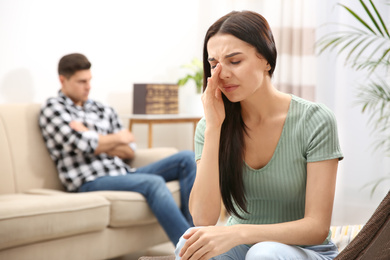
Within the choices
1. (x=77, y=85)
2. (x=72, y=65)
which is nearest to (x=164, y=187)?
(x=77, y=85)

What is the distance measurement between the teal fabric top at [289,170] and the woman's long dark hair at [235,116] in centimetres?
3

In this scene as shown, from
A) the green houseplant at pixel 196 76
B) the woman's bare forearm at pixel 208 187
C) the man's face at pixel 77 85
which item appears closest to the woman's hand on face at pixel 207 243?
the woman's bare forearm at pixel 208 187

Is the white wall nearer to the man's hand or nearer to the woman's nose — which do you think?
the man's hand

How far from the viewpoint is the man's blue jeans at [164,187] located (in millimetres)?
2820

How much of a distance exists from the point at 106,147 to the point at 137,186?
0.34m

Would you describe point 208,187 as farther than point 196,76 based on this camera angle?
No

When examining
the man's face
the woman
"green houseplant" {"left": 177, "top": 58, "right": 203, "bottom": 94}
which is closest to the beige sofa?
the man's face

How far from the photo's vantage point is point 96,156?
10.1 ft

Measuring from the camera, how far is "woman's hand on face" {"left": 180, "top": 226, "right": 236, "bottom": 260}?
1186mm

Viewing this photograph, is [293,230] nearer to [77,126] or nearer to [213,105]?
[213,105]

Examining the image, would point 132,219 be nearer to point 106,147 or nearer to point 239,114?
point 106,147

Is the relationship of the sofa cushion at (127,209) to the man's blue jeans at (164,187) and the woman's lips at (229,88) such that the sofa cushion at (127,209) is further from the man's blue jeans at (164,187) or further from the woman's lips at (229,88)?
the woman's lips at (229,88)

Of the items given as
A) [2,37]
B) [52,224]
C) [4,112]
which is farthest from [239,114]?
[2,37]

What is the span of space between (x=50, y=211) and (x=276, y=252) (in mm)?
1544
